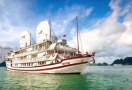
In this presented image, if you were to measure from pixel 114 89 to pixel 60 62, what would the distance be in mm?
14160

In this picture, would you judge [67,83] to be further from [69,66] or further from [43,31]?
[43,31]

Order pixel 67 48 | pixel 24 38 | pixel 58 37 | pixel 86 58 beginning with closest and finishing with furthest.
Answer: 1. pixel 86 58
2. pixel 67 48
3. pixel 58 37
4. pixel 24 38

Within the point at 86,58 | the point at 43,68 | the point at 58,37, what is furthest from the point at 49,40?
the point at 86,58

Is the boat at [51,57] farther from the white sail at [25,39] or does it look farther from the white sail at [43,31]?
the white sail at [25,39]

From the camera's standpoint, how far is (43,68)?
2828cm

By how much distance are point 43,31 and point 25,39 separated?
1227cm

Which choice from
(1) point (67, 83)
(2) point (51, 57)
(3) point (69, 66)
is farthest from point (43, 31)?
(1) point (67, 83)

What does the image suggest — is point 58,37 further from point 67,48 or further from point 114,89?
point 114,89

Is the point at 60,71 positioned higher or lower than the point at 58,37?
lower

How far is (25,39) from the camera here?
140ft

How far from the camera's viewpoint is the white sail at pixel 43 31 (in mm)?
32625

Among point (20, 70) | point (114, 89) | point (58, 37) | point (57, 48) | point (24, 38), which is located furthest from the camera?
point (24, 38)

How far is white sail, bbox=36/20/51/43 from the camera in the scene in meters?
32.6

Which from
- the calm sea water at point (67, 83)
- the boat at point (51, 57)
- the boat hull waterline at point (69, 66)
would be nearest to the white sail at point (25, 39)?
the boat at point (51, 57)
